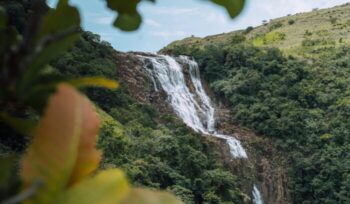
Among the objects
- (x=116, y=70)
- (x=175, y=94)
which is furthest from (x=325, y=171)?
Answer: (x=116, y=70)

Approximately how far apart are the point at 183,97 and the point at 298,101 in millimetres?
5286

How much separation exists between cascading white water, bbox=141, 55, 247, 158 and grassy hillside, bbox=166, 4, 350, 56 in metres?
7.23

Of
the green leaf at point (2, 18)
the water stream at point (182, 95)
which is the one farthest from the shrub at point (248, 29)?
the green leaf at point (2, 18)

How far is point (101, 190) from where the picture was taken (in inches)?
14.4

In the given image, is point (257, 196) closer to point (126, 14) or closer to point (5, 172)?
point (126, 14)

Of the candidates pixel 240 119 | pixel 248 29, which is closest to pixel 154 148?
pixel 240 119

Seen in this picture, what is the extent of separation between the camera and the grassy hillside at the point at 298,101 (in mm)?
19578

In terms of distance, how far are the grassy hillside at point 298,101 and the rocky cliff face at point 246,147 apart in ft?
1.73

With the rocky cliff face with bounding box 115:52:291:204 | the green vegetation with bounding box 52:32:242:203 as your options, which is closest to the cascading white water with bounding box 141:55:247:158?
the rocky cliff face with bounding box 115:52:291:204

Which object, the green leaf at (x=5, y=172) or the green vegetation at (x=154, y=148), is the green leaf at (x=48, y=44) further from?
the green vegetation at (x=154, y=148)

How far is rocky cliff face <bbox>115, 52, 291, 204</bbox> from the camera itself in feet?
57.2

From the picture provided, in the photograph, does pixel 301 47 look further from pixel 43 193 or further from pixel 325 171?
pixel 43 193

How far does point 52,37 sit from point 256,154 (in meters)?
18.7

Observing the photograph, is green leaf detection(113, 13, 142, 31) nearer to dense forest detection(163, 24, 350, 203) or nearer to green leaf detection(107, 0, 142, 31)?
green leaf detection(107, 0, 142, 31)
